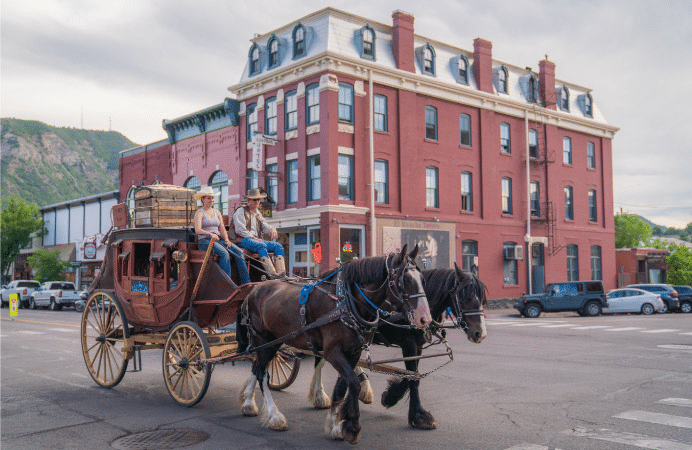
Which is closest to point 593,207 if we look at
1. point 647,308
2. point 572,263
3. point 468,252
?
point 572,263

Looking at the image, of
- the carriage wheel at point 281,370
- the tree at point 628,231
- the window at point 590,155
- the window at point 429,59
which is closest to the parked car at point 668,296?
the window at point 590,155

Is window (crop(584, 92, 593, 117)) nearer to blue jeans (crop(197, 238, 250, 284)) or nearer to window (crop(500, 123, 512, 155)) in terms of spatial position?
window (crop(500, 123, 512, 155))

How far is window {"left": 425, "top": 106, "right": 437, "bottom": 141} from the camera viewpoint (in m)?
33.0

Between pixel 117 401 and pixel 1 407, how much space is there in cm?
156

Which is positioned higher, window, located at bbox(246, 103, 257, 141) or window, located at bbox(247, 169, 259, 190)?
window, located at bbox(246, 103, 257, 141)

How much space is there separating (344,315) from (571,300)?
26.4 metres

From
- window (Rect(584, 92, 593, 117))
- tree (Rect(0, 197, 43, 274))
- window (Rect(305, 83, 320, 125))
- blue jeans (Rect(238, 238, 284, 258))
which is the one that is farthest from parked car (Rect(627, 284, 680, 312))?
tree (Rect(0, 197, 43, 274))

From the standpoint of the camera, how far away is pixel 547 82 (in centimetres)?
3969

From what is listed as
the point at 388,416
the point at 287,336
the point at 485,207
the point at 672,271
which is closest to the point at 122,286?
the point at 287,336

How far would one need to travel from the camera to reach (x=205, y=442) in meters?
6.69

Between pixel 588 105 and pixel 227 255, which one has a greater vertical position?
pixel 588 105

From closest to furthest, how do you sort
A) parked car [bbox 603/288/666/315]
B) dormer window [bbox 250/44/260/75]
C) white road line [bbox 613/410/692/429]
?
white road line [bbox 613/410/692/429] < parked car [bbox 603/288/666/315] < dormer window [bbox 250/44/260/75]

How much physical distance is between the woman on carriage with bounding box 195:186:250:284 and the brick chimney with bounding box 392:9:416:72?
78.3 ft

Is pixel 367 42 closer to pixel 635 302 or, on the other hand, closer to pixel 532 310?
pixel 532 310
